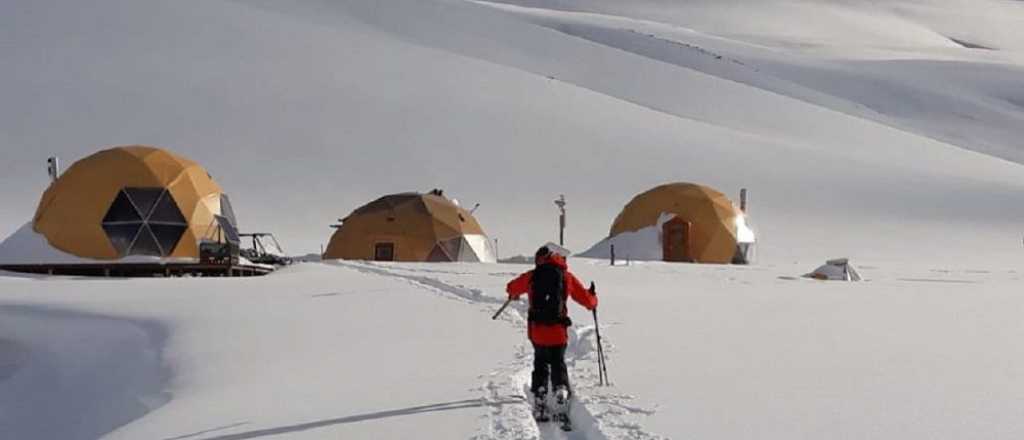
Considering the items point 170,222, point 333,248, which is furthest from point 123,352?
point 333,248

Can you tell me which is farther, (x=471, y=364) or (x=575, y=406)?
(x=471, y=364)

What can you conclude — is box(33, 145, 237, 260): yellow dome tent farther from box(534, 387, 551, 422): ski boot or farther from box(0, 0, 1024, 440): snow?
box(534, 387, 551, 422): ski boot

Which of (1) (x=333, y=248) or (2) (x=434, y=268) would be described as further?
(1) (x=333, y=248)

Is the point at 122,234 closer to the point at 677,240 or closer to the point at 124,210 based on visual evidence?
the point at 124,210

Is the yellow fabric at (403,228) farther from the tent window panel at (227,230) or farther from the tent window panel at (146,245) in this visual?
the tent window panel at (146,245)

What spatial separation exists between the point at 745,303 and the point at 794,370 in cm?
840

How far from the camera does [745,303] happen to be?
1942 centimetres

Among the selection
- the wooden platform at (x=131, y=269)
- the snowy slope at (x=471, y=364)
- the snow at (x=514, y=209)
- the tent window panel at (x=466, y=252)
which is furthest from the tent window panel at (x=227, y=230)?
the tent window panel at (x=466, y=252)

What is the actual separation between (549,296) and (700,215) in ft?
88.5

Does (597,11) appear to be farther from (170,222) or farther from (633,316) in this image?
(633,316)

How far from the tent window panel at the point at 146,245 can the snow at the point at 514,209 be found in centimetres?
204

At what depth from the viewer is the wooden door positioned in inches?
1401

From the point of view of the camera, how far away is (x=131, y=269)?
82.8ft

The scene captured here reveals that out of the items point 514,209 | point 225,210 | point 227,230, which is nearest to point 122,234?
point 227,230
